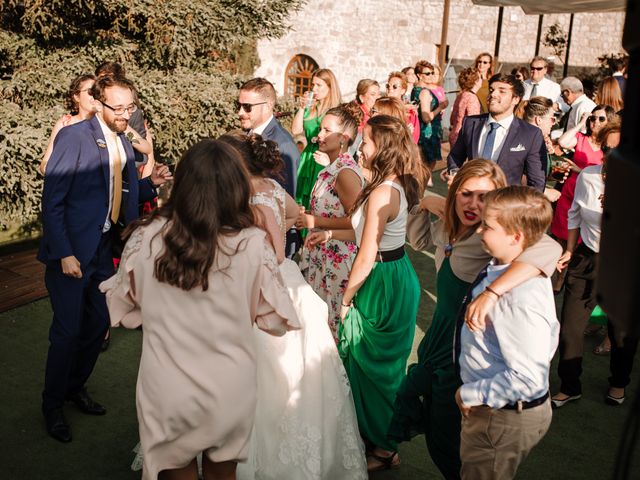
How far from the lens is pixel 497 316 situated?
2.29 metres

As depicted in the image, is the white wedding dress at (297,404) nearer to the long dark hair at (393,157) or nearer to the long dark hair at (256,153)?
the long dark hair at (256,153)

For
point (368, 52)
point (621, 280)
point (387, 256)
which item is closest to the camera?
point (621, 280)

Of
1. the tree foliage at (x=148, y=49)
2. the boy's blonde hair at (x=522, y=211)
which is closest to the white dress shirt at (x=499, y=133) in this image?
the boy's blonde hair at (x=522, y=211)

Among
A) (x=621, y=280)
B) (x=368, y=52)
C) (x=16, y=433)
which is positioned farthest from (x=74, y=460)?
(x=368, y=52)

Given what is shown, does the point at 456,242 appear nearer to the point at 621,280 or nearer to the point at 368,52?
the point at 621,280

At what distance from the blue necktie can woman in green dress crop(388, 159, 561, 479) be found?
2449 mm

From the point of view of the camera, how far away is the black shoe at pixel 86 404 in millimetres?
3873

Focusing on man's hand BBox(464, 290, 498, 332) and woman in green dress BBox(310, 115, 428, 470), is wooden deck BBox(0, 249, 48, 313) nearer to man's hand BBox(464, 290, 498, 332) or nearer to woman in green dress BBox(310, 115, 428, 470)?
woman in green dress BBox(310, 115, 428, 470)

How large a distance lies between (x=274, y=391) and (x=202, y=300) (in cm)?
100

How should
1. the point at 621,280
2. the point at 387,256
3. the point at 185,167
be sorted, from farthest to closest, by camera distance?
the point at 387,256, the point at 185,167, the point at 621,280

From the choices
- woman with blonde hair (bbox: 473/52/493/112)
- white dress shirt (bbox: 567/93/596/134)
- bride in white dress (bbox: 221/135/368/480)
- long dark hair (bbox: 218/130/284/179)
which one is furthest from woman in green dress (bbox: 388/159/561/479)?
woman with blonde hair (bbox: 473/52/493/112)

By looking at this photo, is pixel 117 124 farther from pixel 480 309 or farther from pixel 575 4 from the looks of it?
pixel 575 4

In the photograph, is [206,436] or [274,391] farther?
[274,391]

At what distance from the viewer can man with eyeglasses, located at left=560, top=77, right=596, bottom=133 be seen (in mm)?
7781
